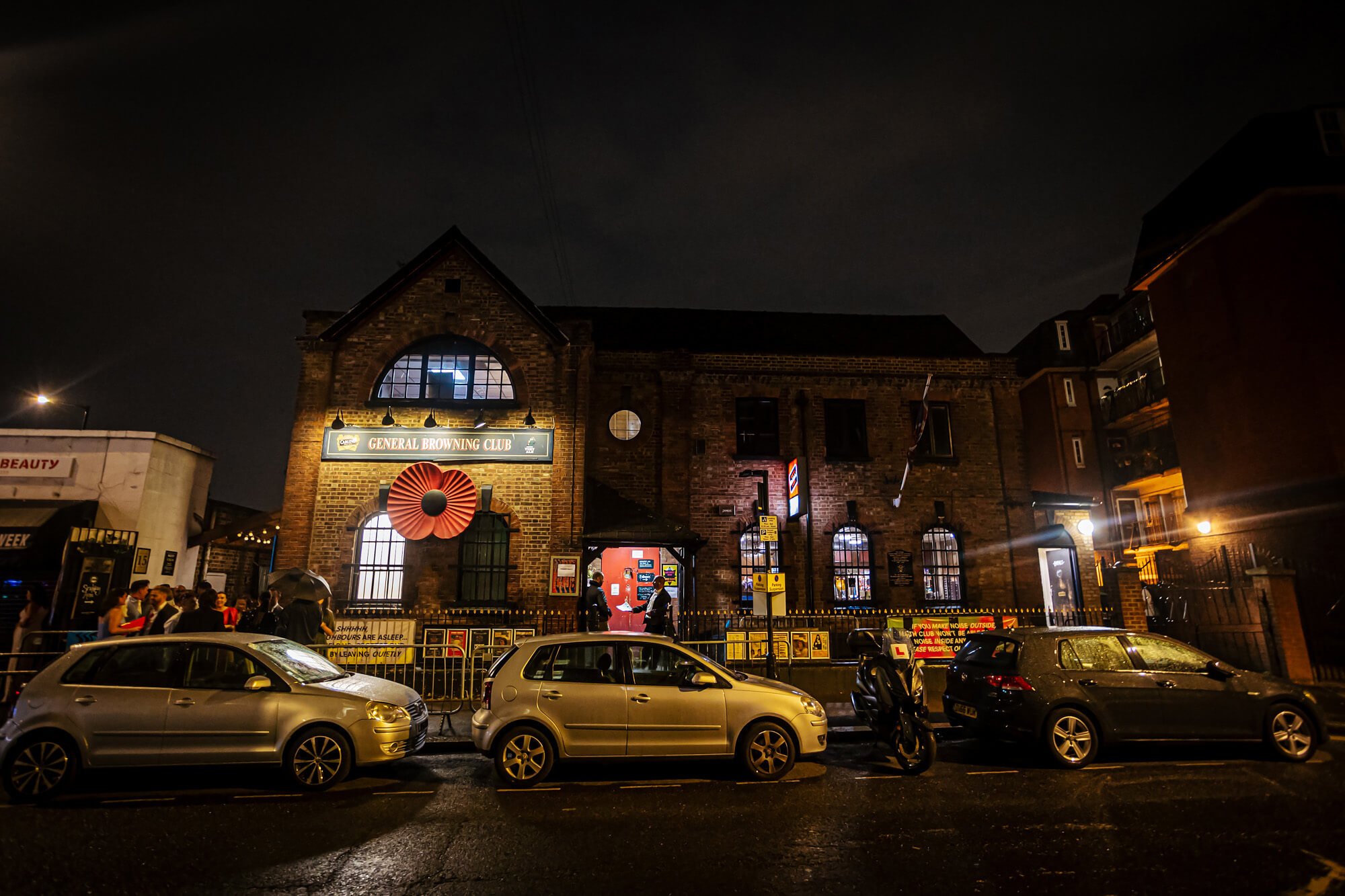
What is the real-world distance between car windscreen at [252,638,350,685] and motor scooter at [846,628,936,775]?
6.65 meters

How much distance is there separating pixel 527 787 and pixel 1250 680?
8728 mm

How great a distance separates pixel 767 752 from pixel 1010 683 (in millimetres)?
3135

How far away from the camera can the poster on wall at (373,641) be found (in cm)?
1067

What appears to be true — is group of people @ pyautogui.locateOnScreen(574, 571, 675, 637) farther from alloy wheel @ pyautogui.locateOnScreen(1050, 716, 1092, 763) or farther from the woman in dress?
the woman in dress

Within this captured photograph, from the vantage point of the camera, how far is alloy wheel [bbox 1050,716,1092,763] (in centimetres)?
730

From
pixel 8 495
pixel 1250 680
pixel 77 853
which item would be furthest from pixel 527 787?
pixel 8 495

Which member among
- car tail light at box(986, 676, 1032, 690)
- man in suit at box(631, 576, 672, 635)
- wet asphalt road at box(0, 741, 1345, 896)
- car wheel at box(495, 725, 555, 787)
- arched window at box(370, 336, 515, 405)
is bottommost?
wet asphalt road at box(0, 741, 1345, 896)

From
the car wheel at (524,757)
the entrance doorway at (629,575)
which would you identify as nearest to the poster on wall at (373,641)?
the car wheel at (524,757)

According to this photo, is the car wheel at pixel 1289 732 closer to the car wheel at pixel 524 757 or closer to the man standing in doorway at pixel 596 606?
the car wheel at pixel 524 757

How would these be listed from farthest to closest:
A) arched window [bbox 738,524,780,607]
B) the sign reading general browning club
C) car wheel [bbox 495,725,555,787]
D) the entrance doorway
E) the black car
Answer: the entrance doorway < arched window [bbox 738,524,780,607] < the sign reading general browning club < the black car < car wheel [bbox 495,725,555,787]

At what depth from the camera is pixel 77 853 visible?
4.93m

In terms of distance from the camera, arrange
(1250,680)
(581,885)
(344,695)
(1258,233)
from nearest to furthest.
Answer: (581,885) < (344,695) < (1250,680) < (1258,233)

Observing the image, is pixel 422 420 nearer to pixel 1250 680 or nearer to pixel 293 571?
pixel 293 571

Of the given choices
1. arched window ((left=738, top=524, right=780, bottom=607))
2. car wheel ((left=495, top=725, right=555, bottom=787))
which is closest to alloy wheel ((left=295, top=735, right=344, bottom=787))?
car wheel ((left=495, top=725, right=555, bottom=787))
